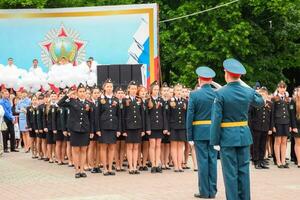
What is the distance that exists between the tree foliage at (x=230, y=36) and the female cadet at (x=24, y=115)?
20.6 ft

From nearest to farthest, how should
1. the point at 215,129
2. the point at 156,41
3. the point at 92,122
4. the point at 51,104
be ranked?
1. the point at 215,129
2. the point at 92,122
3. the point at 51,104
4. the point at 156,41

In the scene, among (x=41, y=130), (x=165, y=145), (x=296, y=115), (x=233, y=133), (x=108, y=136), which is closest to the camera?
(x=233, y=133)

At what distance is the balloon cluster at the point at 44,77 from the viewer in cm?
2015

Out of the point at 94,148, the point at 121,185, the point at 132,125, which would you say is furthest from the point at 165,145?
the point at 121,185

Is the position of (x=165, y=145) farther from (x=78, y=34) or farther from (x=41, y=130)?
(x=78, y=34)

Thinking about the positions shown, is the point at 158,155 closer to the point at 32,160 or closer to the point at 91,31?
the point at 32,160

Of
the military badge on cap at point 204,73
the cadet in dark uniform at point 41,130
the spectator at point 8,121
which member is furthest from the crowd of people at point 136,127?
the spectator at point 8,121

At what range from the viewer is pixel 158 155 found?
14539 millimetres

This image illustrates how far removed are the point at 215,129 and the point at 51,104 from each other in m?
8.52

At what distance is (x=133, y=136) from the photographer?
14406 mm

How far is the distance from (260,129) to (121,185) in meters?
4.64

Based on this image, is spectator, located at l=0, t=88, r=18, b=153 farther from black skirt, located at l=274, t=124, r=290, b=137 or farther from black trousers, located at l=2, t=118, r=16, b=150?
black skirt, located at l=274, t=124, r=290, b=137

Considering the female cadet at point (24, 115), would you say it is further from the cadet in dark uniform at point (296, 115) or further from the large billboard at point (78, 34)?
the cadet in dark uniform at point (296, 115)

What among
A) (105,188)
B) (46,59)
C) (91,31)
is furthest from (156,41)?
(105,188)
